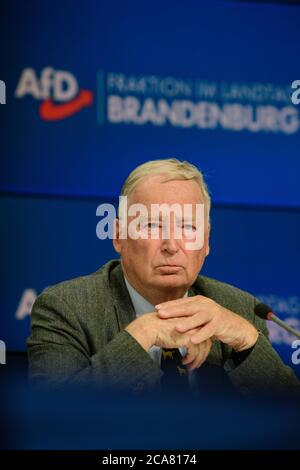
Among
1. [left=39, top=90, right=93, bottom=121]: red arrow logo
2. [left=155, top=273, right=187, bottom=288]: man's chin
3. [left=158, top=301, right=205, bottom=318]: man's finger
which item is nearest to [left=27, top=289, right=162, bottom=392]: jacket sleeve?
[left=158, top=301, right=205, bottom=318]: man's finger

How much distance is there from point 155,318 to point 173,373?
0.19m

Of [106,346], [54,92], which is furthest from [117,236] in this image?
[54,92]

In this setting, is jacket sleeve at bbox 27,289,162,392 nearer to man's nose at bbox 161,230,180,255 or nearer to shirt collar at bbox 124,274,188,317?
shirt collar at bbox 124,274,188,317

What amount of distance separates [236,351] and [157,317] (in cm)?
27

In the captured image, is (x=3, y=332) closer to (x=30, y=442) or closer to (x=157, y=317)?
(x=30, y=442)

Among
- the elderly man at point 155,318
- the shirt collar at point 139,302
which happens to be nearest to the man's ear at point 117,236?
the elderly man at point 155,318

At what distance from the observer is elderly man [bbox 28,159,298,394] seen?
237 centimetres

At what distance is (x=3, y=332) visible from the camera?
8.70ft

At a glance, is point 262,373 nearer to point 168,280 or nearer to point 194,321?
point 194,321

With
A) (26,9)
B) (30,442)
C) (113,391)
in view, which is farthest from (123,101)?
(30,442)

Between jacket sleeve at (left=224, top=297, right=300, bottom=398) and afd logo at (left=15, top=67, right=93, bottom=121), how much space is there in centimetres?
96

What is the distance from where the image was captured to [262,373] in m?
2.50

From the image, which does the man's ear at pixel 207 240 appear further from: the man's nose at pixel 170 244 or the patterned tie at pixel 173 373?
the patterned tie at pixel 173 373

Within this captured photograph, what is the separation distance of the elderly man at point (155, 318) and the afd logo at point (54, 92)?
0.33 meters
